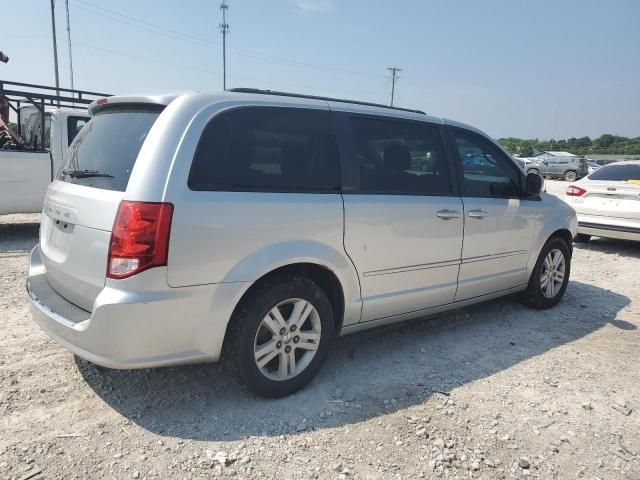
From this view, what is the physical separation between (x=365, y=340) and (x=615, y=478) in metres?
1.97

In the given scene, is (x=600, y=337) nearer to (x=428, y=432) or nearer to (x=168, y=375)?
(x=428, y=432)

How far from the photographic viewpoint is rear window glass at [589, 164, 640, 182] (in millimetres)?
8164

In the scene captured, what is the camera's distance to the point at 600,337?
4434 mm

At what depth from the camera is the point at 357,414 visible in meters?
3.01

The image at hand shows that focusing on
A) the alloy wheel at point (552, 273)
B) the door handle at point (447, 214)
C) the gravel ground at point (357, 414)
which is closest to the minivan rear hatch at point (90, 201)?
the gravel ground at point (357, 414)

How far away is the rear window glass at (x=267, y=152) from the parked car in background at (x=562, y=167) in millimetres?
30166

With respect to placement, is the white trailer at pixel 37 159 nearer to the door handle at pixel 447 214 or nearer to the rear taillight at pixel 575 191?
the door handle at pixel 447 214

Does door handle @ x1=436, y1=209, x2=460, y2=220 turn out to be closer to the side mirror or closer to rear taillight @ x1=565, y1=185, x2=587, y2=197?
the side mirror

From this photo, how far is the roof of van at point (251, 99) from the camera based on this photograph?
286 centimetres

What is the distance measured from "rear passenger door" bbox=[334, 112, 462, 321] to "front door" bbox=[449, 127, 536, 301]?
17cm

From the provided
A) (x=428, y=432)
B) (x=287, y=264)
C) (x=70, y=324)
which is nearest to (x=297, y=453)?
(x=428, y=432)

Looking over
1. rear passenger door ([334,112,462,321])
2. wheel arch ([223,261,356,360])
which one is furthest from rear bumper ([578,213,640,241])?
wheel arch ([223,261,356,360])

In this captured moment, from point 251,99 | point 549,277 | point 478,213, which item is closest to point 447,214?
point 478,213

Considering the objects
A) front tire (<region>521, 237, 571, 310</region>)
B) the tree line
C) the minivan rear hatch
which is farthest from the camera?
the tree line
